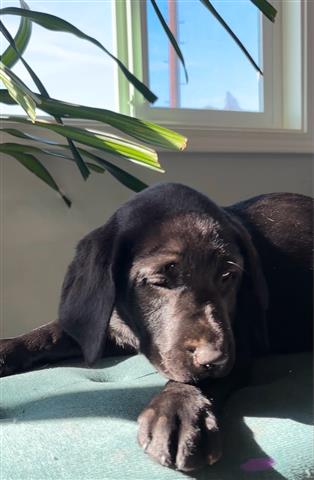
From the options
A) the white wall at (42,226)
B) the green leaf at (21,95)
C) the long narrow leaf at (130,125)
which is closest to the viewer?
the green leaf at (21,95)

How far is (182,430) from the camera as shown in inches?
26.4

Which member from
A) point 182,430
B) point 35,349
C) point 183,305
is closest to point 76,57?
point 35,349

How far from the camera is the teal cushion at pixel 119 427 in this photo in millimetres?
654

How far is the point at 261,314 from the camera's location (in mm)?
1043

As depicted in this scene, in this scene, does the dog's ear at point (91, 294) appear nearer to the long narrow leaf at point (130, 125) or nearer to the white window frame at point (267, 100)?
the long narrow leaf at point (130, 125)

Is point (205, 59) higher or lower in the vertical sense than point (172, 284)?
higher

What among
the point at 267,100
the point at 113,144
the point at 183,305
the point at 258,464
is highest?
the point at 267,100

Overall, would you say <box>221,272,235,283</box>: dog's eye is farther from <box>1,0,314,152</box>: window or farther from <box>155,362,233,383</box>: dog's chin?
<box>1,0,314,152</box>: window

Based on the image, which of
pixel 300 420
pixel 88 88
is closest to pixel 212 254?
pixel 300 420

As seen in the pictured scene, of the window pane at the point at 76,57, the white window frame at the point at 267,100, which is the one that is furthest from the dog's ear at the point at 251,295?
the window pane at the point at 76,57

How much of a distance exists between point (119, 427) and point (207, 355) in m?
0.15

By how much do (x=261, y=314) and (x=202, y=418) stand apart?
0.38 m

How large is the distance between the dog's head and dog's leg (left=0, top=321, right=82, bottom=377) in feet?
0.44

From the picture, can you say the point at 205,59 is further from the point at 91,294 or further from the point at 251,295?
the point at 91,294
